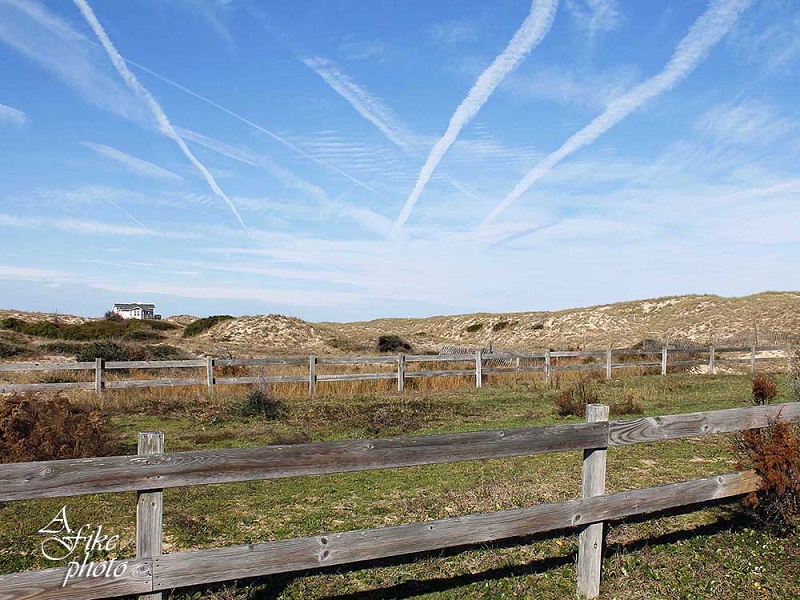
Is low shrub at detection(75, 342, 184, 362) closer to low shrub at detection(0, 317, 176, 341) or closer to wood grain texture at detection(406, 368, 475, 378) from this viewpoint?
wood grain texture at detection(406, 368, 475, 378)

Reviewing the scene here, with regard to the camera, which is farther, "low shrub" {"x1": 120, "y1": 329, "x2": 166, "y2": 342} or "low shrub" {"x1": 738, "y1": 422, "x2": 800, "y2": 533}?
"low shrub" {"x1": 120, "y1": 329, "x2": 166, "y2": 342}

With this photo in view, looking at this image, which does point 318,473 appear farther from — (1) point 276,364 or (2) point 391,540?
(1) point 276,364

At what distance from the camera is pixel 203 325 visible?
5366cm

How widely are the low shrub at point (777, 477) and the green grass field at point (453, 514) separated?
0.58 feet

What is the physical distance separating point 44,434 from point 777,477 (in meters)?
9.49

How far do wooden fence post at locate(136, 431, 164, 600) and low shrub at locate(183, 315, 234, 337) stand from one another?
51161mm

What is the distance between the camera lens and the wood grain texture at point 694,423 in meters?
4.66

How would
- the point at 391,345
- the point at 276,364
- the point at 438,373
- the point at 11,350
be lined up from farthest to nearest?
the point at 391,345
the point at 11,350
the point at 438,373
the point at 276,364

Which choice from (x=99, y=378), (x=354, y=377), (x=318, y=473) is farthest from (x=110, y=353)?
(x=318, y=473)

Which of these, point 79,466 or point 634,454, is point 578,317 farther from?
point 79,466

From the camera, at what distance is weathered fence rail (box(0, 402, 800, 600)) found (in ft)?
10.2

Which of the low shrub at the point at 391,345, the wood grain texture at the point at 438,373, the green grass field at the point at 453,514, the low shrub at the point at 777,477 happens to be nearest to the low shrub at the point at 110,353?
the wood grain texture at the point at 438,373

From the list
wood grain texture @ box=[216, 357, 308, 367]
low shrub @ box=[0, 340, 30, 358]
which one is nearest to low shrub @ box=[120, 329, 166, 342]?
low shrub @ box=[0, 340, 30, 358]

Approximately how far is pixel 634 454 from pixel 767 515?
4.18m
